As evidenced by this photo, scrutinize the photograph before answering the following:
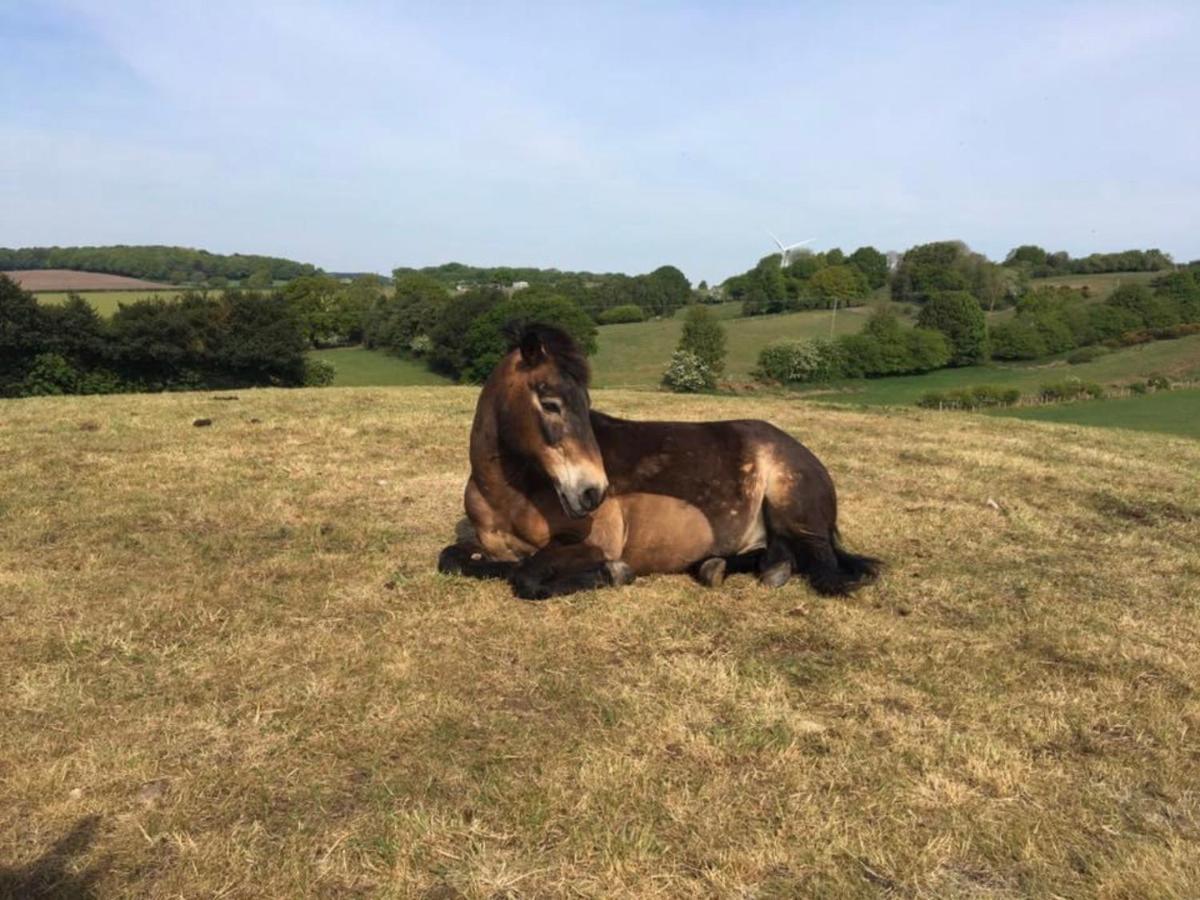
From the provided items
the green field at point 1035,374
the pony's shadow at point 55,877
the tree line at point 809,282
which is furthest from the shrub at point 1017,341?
the pony's shadow at point 55,877

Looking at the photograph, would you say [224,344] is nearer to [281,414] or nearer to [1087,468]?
[281,414]

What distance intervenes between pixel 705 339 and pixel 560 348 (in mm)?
65188

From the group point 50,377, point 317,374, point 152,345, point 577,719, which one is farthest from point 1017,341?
point 577,719

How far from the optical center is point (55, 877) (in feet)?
8.50

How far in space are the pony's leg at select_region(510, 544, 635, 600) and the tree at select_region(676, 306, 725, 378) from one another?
205 ft

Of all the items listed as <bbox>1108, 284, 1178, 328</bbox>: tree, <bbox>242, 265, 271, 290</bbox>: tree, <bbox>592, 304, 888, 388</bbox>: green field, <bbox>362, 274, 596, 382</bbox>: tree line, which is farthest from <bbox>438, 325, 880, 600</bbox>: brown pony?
<bbox>1108, 284, 1178, 328</bbox>: tree

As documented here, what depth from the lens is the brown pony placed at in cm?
514

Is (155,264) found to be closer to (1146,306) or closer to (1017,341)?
(1017,341)

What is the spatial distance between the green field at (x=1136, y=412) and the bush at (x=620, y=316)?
63.7m

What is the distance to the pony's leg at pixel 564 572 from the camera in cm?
525

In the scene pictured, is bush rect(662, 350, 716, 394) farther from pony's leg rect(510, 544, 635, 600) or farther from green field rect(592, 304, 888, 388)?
pony's leg rect(510, 544, 635, 600)

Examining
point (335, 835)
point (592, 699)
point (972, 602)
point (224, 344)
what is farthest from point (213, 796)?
point (224, 344)

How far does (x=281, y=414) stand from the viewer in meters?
14.0

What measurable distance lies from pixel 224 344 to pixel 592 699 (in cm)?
4251
